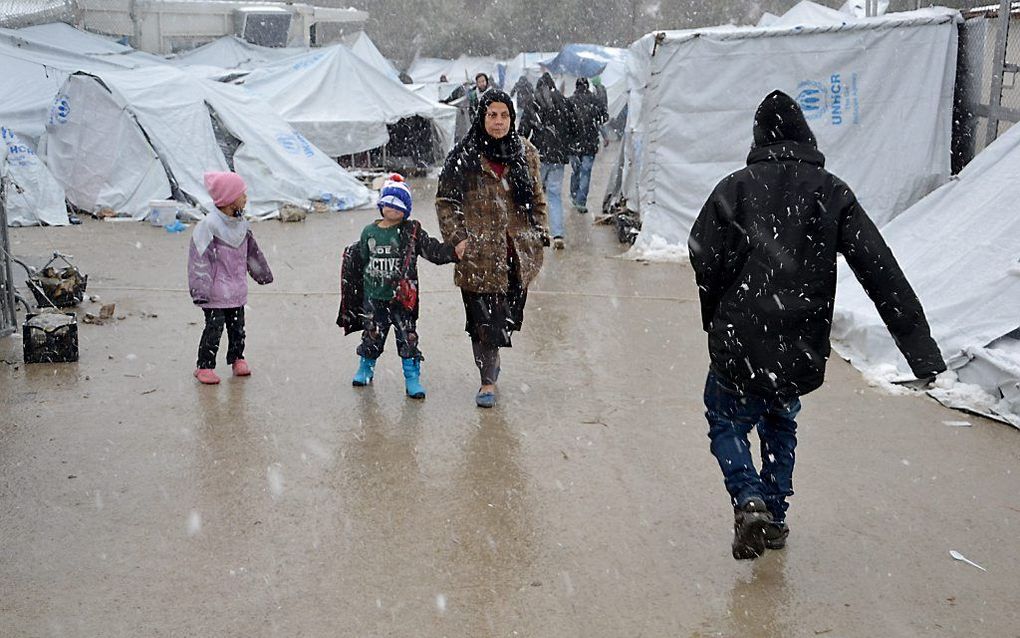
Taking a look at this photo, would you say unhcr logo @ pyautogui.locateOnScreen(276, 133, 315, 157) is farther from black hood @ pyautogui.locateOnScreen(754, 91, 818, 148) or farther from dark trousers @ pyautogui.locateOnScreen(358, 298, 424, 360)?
black hood @ pyautogui.locateOnScreen(754, 91, 818, 148)

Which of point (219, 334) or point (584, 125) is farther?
Result: point (584, 125)

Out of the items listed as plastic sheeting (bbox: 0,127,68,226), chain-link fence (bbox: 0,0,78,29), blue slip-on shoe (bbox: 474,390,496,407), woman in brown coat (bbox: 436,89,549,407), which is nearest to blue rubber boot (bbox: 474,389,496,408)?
blue slip-on shoe (bbox: 474,390,496,407)

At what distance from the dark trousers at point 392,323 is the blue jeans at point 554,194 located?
18.7 ft

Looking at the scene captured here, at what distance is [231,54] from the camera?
24828mm

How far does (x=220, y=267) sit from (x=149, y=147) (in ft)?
28.4

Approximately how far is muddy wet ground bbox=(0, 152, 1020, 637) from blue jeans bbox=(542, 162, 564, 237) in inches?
168

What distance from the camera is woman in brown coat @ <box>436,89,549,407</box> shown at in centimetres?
557

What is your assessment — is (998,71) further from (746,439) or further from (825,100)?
(746,439)

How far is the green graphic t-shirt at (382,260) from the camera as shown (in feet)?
19.2

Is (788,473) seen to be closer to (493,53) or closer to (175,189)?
(175,189)

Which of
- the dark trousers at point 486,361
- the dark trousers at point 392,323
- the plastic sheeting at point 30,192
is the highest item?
the dark trousers at point 392,323

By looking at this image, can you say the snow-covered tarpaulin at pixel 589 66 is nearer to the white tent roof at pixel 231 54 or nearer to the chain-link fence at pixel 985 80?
the white tent roof at pixel 231 54

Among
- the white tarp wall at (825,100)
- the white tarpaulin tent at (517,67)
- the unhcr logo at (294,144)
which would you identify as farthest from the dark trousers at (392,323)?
the white tarpaulin tent at (517,67)

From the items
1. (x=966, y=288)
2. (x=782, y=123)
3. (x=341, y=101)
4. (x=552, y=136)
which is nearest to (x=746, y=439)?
(x=782, y=123)
